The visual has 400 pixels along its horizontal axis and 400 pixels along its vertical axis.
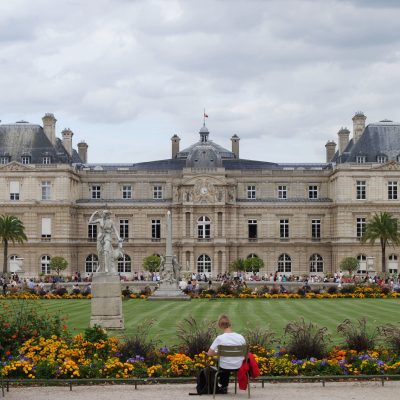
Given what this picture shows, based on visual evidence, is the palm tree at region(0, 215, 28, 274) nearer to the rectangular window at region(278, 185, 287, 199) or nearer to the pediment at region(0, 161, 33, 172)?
the pediment at region(0, 161, 33, 172)

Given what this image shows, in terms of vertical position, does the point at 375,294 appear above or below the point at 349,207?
below

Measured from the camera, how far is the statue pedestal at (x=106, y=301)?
1238 inches

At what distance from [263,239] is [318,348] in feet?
239

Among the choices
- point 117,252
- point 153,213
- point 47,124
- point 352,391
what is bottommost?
point 352,391

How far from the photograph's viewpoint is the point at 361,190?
298ft

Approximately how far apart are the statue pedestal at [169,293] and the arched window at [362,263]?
121ft

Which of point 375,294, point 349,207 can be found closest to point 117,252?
point 375,294

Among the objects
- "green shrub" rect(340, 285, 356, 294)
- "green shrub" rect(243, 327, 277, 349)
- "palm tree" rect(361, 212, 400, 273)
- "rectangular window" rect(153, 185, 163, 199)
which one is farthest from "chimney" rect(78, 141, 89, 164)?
"green shrub" rect(243, 327, 277, 349)

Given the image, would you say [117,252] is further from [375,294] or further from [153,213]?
[153,213]

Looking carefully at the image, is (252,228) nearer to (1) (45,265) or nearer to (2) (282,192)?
(2) (282,192)

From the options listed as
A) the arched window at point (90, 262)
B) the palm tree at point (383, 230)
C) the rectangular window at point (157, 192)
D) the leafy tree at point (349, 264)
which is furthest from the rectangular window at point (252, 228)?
the palm tree at point (383, 230)

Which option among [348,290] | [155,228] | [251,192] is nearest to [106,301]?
[348,290]

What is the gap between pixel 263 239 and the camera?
9500cm

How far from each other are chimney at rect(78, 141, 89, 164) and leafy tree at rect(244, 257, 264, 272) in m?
29.8
